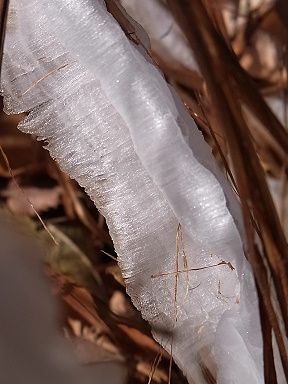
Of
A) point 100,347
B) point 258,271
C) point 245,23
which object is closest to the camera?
point 258,271

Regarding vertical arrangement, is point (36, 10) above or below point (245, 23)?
above

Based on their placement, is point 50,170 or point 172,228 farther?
point 50,170

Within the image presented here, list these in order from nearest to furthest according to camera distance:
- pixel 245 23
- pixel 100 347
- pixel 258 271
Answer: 1. pixel 258 271
2. pixel 100 347
3. pixel 245 23

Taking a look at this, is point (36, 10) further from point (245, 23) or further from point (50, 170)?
point (245, 23)

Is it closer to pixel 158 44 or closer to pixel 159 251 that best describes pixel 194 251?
pixel 159 251

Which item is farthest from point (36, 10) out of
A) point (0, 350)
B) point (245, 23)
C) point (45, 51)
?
point (245, 23)

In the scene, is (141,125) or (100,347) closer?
(141,125)

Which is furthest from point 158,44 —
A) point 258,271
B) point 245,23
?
point 258,271
